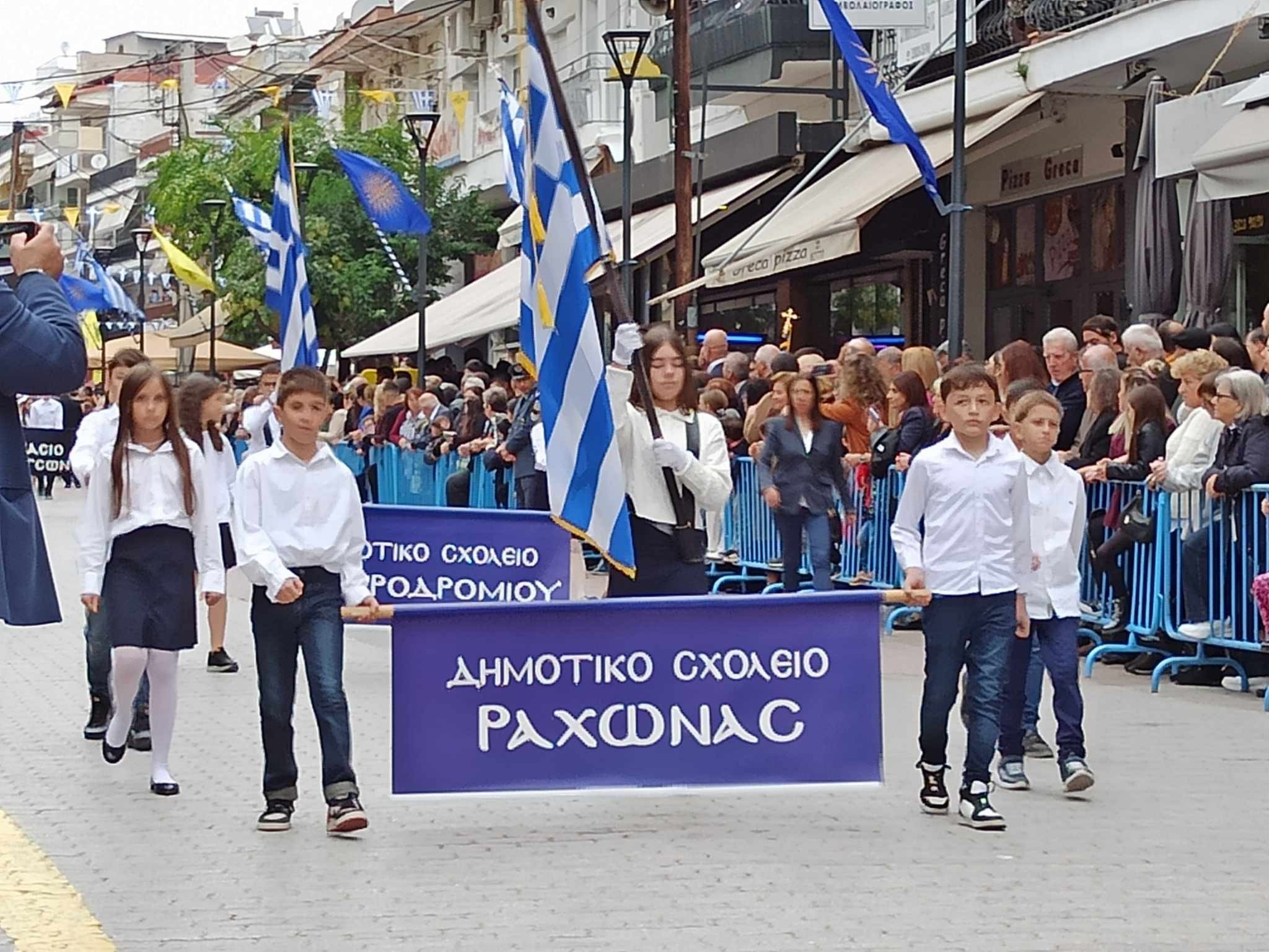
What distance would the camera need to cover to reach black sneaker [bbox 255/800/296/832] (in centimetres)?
781

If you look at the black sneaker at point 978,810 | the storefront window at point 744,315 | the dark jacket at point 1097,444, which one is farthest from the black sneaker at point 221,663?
the storefront window at point 744,315

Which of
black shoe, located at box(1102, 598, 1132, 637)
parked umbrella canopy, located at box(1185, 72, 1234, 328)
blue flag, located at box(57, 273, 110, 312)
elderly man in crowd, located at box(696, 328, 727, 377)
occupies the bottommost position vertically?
black shoe, located at box(1102, 598, 1132, 637)

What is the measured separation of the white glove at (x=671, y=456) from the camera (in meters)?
8.05

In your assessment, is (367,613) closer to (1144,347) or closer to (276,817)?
(276,817)

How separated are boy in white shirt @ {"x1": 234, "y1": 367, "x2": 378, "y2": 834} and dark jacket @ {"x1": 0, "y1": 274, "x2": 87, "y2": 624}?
8.14ft

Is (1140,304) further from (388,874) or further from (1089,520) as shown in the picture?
(388,874)

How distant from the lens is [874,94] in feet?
56.5

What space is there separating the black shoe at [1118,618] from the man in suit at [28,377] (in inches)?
318

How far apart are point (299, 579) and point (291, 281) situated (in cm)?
945

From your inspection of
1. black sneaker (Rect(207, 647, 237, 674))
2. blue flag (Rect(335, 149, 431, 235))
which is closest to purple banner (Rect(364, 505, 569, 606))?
black sneaker (Rect(207, 647, 237, 674))

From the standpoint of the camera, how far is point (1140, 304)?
54.2 ft

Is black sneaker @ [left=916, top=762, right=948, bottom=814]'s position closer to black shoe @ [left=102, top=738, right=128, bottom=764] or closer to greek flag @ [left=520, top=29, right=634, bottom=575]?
Result: greek flag @ [left=520, top=29, right=634, bottom=575]

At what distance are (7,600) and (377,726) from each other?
522 centimetres

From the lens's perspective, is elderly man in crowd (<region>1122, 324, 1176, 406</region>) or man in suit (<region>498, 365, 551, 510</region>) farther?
man in suit (<region>498, 365, 551, 510</region>)
